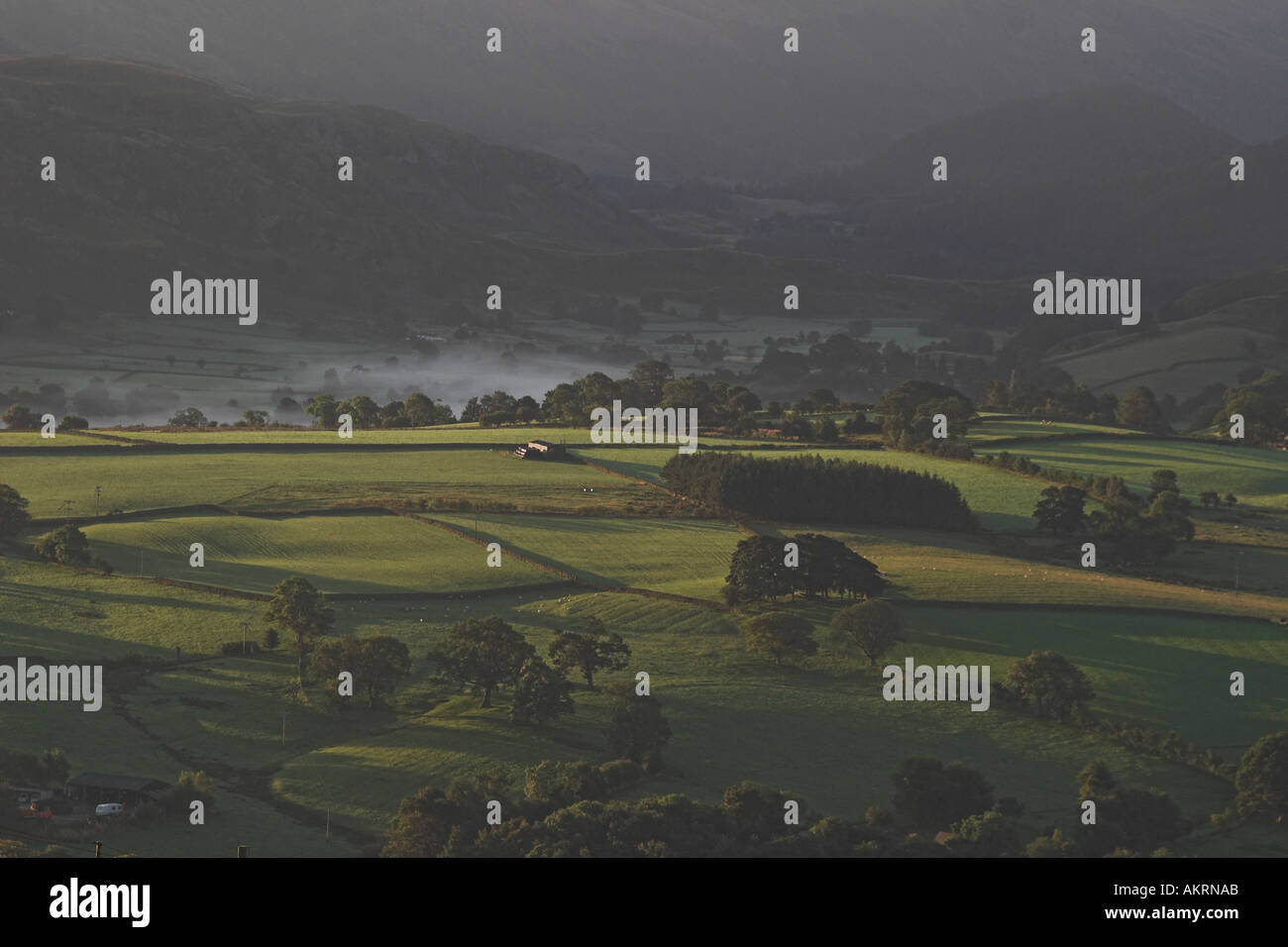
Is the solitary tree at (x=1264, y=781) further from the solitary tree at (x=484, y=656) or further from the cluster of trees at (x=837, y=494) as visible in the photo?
the cluster of trees at (x=837, y=494)

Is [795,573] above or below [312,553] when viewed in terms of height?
below

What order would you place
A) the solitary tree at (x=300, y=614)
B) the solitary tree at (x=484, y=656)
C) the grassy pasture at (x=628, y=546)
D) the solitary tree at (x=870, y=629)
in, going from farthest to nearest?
the grassy pasture at (x=628, y=546) → the solitary tree at (x=870, y=629) → the solitary tree at (x=300, y=614) → the solitary tree at (x=484, y=656)

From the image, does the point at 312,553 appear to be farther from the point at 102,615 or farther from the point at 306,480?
the point at 306,480

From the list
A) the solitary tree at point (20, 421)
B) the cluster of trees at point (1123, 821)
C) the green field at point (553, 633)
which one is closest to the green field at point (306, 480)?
the green field at point (553, 633)

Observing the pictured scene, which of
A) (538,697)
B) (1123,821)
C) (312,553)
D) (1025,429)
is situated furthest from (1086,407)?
(1123,821)

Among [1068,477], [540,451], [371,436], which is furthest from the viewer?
[371,436]
